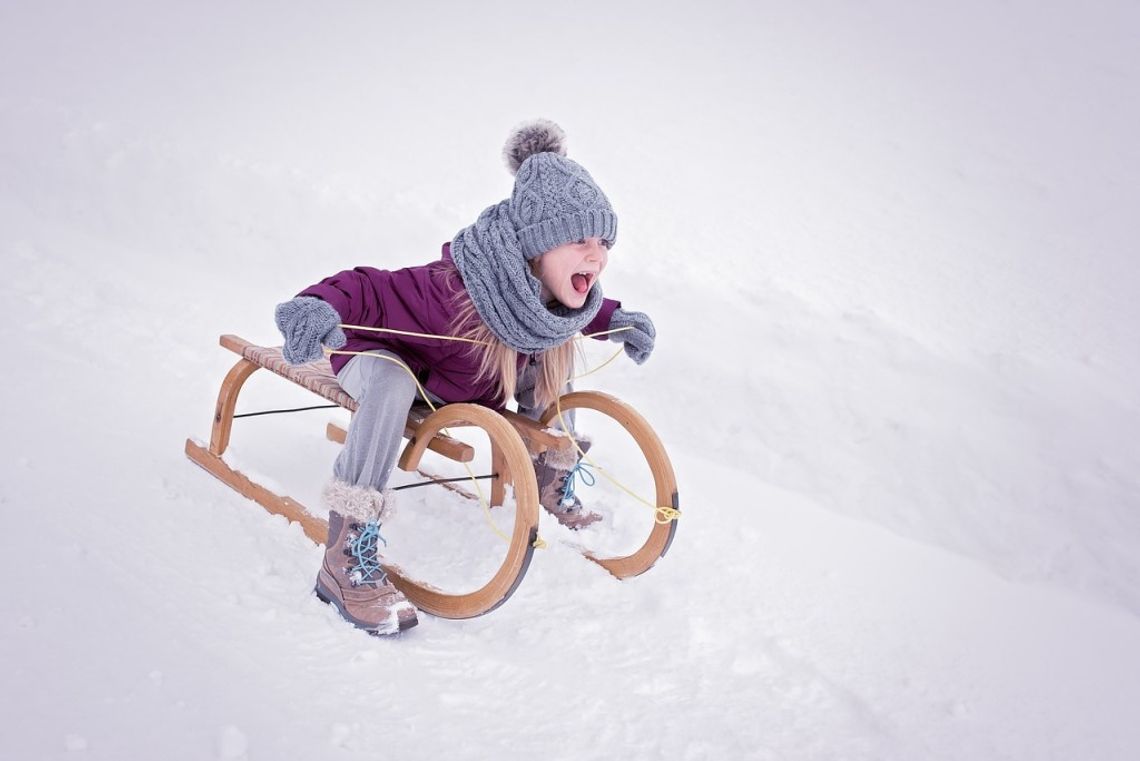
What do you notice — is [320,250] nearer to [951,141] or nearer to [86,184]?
[86,184]

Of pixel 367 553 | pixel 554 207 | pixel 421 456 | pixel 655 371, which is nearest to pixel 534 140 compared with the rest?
pixel 554 207

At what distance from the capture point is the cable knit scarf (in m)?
2.02

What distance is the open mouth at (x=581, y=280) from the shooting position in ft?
6.92

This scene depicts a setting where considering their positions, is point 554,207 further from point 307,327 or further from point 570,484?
point 570,484

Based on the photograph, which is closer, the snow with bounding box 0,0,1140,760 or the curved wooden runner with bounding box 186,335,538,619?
the snow with bounding box 0,0,1140,760

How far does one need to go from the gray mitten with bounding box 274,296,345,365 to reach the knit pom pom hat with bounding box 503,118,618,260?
511 millimetres

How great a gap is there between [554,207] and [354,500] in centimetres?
87

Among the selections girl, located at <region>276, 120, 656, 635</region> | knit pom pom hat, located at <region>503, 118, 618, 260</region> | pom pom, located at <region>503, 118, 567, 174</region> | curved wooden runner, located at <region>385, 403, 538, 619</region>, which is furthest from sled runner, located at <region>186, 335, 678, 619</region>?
pom pom, located at <region>503, 118, 567, 174</region>

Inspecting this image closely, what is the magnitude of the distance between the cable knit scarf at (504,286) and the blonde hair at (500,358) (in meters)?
0.03

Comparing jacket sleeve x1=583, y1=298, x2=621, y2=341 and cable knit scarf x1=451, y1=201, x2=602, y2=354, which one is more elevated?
cable knit scarf x1=451, y1=201, x2=602, y2=354

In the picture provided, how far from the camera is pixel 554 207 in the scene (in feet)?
6.61

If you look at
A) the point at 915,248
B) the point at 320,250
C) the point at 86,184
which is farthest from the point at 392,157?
the point at 915,248

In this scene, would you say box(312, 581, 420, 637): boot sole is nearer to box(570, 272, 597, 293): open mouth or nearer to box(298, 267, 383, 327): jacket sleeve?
box(298, 267, 383, 327): jacket sleeve

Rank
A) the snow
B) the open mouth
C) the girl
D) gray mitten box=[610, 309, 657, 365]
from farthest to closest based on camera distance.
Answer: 1. gray mitten box=[610, 309, 657, 365]
2. the open mouth
3. the girl
4. the snow
